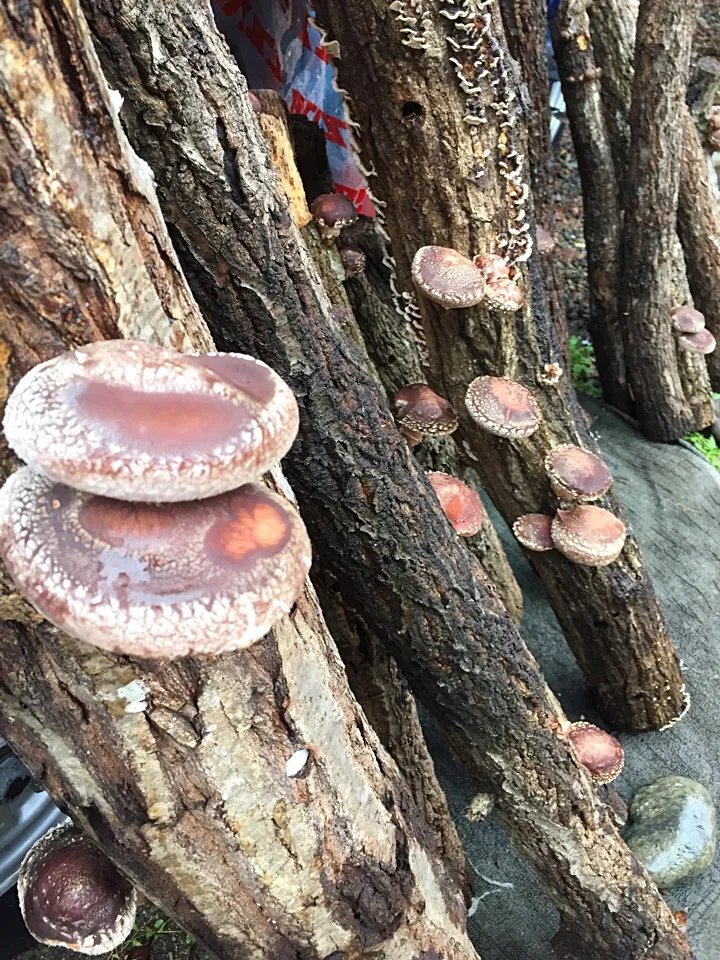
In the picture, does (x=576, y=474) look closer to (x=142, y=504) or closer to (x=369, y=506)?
(x=369, y=506)

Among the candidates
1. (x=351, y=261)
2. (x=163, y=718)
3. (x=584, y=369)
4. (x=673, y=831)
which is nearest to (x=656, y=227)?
(x=584, y=369)

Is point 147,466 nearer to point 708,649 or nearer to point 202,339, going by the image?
point 202,339

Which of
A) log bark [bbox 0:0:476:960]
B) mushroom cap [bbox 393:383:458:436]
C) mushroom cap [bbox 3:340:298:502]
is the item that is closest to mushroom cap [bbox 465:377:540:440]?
mushroom cap [bbox 393:383:458:436]

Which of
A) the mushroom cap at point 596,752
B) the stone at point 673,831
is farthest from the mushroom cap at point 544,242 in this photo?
the stone at point 673,831

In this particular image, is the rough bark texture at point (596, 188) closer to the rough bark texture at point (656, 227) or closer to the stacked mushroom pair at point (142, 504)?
the rough bark texture at point (656, 227)

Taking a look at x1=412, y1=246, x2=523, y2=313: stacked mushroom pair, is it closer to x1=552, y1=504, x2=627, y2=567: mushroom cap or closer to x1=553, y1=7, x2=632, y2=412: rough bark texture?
x1=552, y1=504, x2=627, y2=567: mushroom cap
